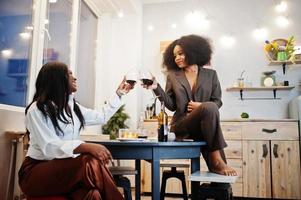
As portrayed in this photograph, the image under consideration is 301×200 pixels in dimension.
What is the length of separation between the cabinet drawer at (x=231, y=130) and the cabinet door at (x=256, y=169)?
0.12 m

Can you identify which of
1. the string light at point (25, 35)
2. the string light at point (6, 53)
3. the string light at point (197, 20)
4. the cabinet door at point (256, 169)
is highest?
the string light at point (197, 20)

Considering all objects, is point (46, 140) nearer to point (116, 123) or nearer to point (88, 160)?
point (88, 160)

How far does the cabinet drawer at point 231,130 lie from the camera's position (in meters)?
3.56

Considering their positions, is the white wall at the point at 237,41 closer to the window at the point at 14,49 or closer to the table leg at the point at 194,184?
the window at the point at 14,49

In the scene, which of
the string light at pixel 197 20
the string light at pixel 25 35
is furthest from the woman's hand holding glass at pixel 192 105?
the string light at pixel 197 20

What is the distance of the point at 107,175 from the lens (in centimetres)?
125

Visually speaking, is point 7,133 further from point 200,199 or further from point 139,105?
point 139,105

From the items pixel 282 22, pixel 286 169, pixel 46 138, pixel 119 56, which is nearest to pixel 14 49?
pixel 46 138

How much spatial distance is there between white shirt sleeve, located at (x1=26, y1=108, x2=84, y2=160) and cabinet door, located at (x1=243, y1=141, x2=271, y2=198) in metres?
2.67

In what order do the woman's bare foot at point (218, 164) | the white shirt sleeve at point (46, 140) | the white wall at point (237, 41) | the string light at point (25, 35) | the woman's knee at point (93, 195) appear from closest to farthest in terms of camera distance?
the woman's knee at point (93, 195) → the white shirt sleeve at point (46, 140) → the woman's bare foot at point (218, 164) → the string light at point (25, 35) → the white wall at point (237, 41)

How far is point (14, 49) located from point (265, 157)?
2871 millimetres

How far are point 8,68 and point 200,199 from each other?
1.75m

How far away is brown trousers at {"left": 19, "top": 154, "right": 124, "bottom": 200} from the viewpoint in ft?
3.96

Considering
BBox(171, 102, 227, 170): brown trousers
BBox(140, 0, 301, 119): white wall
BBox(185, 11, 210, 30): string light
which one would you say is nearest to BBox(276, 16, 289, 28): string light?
BBox(140, 0, 301, 119): white wall
